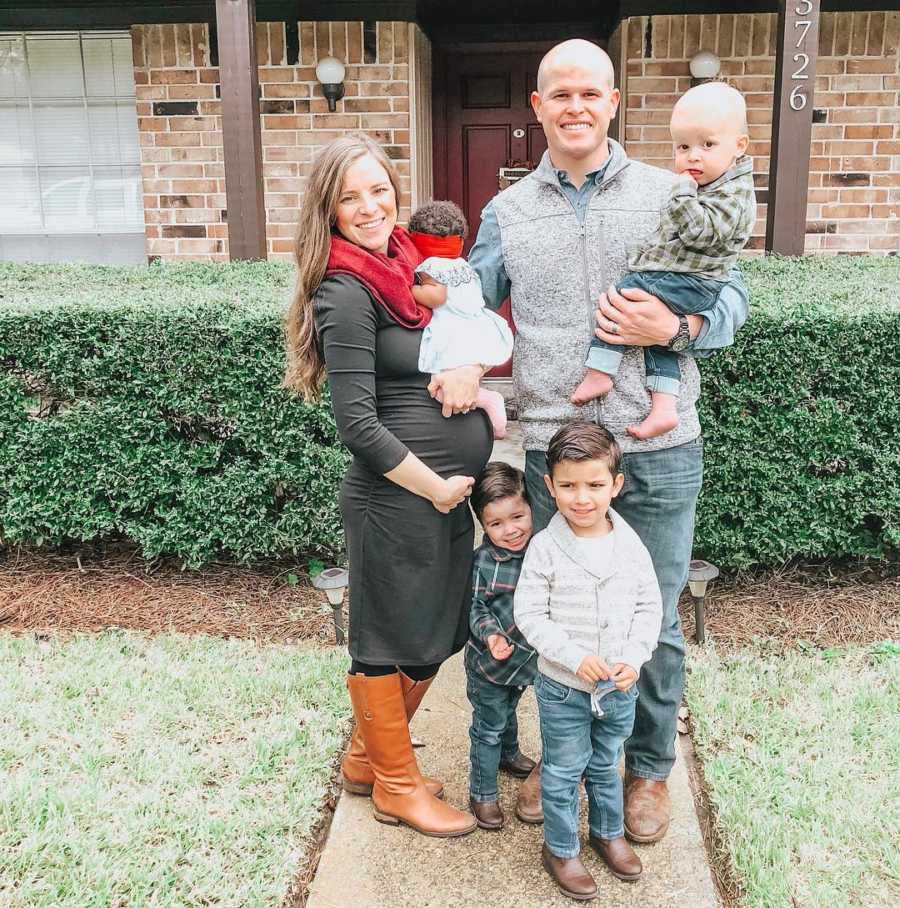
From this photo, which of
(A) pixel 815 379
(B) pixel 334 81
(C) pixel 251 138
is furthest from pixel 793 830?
(B) pixel 334 81

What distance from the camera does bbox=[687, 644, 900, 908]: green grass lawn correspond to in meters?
2.36

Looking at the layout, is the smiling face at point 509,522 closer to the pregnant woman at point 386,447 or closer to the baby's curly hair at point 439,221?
the pregnant woman at point 386,447

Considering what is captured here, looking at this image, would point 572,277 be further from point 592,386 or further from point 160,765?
Result: point 160,765

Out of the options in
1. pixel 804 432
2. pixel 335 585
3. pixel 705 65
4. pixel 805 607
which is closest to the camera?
pixel 335 585

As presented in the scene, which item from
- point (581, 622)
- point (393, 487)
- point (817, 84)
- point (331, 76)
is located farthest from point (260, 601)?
point (817, 84)

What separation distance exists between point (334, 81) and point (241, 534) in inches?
152

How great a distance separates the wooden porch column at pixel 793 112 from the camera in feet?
15.5

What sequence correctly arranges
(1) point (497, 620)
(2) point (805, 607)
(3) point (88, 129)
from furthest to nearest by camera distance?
(3) point (88, 129) → (2) point (805, 607) → (1) point (497, 620)

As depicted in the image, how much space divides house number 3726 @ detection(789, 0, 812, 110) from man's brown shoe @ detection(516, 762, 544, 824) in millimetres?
3636

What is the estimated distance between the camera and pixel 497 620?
253cm

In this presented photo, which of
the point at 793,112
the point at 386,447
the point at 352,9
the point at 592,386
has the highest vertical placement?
the point at 352,9

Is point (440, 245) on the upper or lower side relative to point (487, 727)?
upper

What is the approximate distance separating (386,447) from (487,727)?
82 cm

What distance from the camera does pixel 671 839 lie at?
8.34 feet
